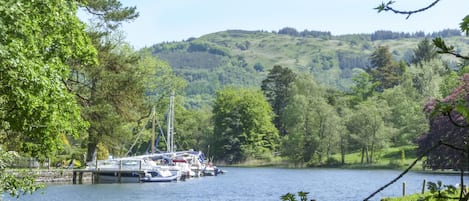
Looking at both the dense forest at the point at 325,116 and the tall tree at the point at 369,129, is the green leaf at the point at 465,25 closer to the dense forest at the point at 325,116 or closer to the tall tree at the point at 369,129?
the dense forest at the point at 325,116

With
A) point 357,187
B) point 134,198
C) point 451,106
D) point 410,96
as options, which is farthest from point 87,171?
point 410,96

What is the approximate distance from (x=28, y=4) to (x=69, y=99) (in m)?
5.29

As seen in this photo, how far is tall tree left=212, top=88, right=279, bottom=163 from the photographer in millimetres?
121812

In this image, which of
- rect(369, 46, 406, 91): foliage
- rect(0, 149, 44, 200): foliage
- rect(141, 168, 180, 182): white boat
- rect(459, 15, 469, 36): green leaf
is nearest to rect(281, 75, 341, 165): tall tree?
rect(369, 46, 406, 91): foliage

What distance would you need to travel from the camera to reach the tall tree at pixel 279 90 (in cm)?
13212

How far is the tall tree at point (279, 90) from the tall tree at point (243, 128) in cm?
756

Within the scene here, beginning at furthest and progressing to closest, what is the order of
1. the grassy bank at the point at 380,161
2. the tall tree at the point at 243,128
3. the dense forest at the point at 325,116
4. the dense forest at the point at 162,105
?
the tall tree at the point at 243,128
the dense forest at the point at 325,116
the grassy bank at the point at 380,161
the dense forest at the point at 162,105

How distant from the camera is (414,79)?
12888 cm

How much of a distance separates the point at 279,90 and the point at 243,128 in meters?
14.4

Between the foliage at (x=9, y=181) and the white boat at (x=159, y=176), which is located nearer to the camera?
the foliage at (x=9, y=181)

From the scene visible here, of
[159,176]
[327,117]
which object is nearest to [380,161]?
[327,117]

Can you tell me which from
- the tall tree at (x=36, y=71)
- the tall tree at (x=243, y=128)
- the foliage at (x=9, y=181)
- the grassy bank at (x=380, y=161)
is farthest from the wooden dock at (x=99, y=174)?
the tall tree at (x=243, y=128)

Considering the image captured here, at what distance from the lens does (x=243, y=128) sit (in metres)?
124

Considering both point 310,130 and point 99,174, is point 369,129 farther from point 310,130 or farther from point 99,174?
point 99,174
